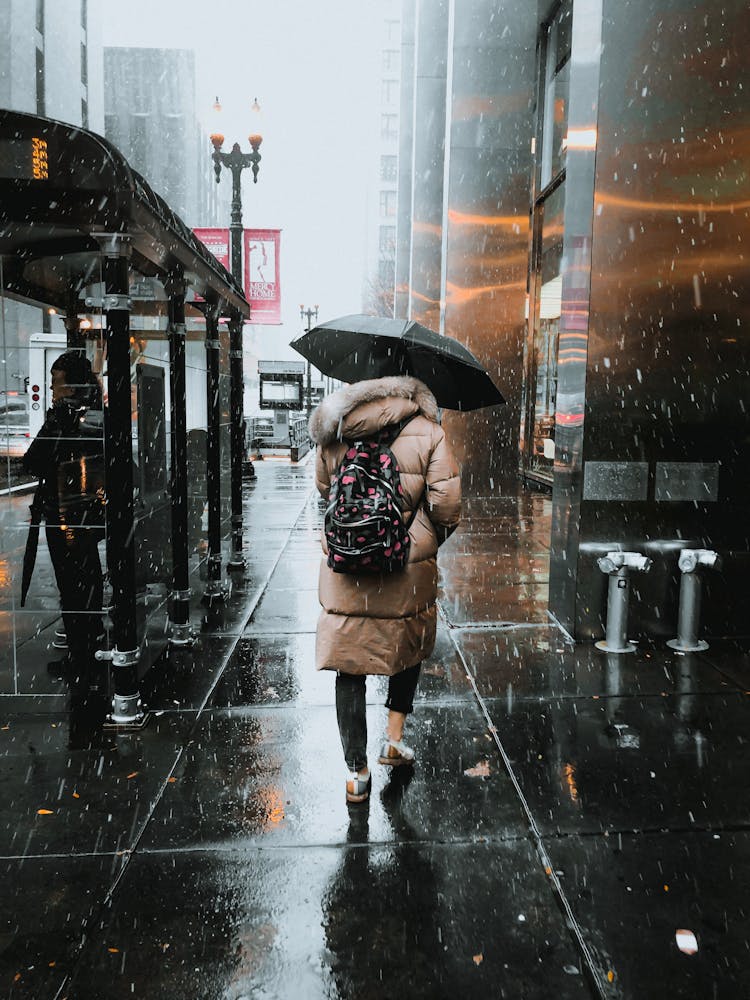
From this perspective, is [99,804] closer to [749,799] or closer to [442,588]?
[749,799]

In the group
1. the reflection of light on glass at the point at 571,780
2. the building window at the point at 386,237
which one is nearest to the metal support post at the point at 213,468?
the reflection of light on glass at the point at 571,780

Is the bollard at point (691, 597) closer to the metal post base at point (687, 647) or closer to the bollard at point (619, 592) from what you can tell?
the metal post base at point (687, 647)

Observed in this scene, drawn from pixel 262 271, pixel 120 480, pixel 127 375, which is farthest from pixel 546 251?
pixel 120 480

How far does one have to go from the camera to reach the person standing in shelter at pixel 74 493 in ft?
17.6

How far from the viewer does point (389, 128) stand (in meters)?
83.9

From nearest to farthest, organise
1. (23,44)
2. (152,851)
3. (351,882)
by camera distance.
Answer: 1. (351,882)
2. (152,851)
3. (23,44)

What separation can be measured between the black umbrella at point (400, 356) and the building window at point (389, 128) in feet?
282

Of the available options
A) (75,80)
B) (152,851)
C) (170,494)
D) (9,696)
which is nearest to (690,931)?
(152,851)

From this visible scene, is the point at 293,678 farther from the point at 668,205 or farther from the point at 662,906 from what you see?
Result: the point at 668,205

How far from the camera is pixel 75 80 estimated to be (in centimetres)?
4647

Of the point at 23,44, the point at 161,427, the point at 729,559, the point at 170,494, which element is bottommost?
the point at 729,559

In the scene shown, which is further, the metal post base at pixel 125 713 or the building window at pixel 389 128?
the building window at pixel 389 128

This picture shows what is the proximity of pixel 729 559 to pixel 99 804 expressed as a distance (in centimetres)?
525

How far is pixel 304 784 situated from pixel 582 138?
5360 mm
